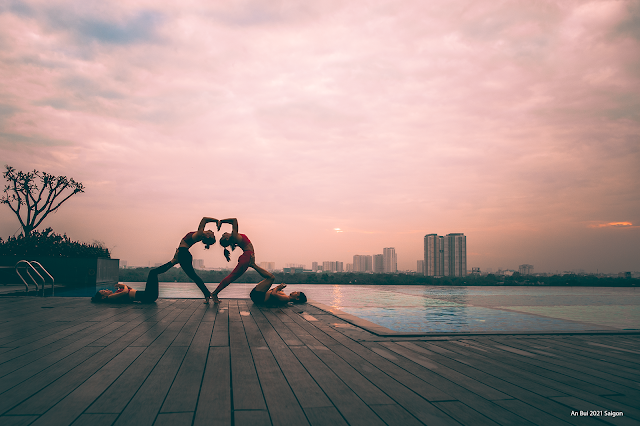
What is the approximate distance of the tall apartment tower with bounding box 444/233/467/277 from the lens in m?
54.4

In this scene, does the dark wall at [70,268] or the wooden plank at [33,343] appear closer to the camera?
the wooden plank at [33,343]

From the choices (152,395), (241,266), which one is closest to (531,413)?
(152,395)

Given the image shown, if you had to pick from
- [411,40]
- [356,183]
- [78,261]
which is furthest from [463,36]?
[78,261]

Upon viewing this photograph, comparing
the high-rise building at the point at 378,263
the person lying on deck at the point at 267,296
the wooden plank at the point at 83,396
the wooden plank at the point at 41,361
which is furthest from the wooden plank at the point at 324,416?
the high-rise building at the point at 378,263

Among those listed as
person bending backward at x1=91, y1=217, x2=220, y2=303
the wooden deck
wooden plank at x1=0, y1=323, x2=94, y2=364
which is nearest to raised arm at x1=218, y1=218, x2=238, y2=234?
person bending backward at x1=91, y1=217, x2=220, y2=303

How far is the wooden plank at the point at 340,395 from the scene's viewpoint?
1858mm

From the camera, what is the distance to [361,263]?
76.4 meters

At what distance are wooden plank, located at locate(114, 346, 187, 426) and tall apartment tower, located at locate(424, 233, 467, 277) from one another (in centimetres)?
5493

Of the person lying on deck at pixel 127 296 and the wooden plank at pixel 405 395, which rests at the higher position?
the wooden plank at pixel 405 395

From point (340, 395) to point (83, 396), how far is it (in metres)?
1.54

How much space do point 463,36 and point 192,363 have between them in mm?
11617

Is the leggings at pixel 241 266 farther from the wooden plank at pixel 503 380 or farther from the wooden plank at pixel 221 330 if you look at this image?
the wooden plank at pixel 503 380

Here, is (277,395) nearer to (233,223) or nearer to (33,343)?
(33,343)

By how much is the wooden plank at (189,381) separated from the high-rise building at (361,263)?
7198 centimetres
